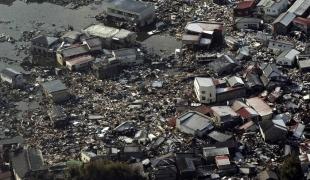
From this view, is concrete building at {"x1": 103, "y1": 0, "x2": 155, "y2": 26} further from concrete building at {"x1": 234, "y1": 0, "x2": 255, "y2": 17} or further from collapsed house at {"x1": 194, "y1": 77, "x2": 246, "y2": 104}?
collapsed house at {"x1": 194, "y1": 77, "x2": 246, "y2": 104}

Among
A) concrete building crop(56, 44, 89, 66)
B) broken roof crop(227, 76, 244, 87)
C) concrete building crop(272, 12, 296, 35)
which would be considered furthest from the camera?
concrete building crop(272, 12, 296, 35)

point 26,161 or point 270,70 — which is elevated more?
point 270,70

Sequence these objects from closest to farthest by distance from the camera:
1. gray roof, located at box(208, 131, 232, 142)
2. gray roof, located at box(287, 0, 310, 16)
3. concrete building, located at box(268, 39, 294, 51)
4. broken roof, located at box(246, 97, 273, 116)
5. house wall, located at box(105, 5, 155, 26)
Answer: gray roof, located at box(208, 131, 232, 142) < broken roof, located at box(246, 97, 273, 116) < concrete building, located at box(268, 39, 294, 51) < gray roof, located at box(287, 0, 310, 16) < house wall, located at box(105, 5, 155, 26)

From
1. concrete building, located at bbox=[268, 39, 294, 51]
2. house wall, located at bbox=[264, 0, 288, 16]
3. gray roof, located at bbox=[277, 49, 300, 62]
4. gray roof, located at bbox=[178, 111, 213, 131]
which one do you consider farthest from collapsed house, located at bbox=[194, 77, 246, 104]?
house wall, located at bbox=[264, 0, 288, 16]

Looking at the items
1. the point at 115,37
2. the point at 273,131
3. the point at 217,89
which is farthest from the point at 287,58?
the point at 115,37

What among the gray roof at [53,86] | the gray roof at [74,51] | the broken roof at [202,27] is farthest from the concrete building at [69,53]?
the broken roof at [202,27]

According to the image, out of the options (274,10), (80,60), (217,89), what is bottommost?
(80,60)

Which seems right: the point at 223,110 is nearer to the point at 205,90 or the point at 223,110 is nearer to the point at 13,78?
the point at 205,90

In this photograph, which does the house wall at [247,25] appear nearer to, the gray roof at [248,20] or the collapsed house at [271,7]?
the gray roof at [248,20]
